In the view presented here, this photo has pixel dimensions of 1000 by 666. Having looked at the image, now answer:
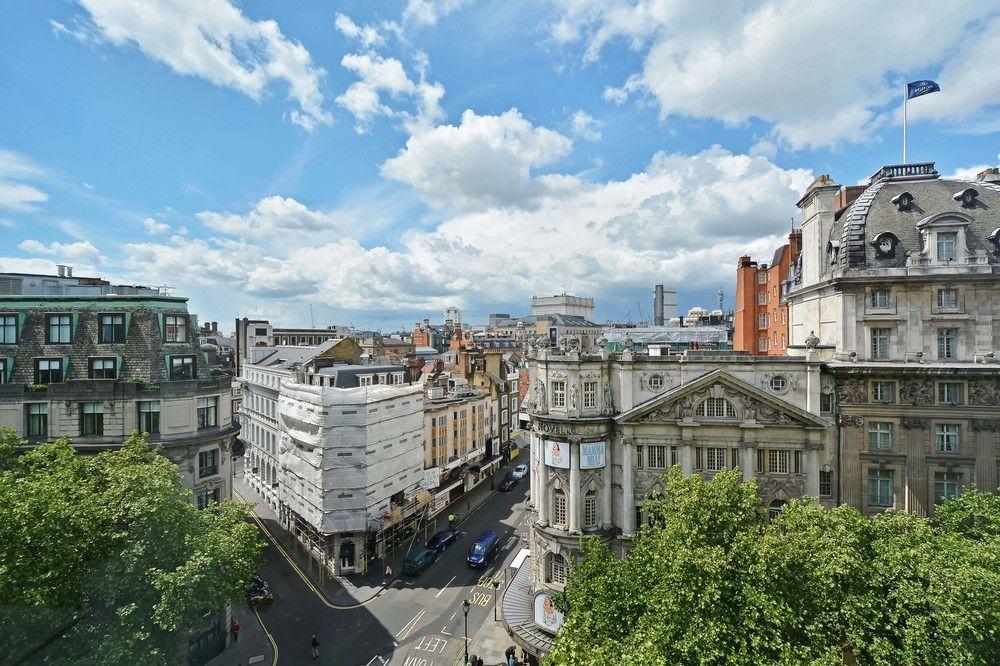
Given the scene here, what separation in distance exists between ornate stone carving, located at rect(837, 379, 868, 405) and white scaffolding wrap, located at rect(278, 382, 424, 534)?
39.7 metres

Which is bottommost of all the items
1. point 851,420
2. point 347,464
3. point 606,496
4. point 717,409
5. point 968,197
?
point 606,496

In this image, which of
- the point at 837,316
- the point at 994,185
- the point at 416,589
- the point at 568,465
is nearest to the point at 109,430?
the point at 416,589

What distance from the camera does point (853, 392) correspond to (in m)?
33.8

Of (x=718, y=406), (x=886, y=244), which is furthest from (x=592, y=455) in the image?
(x=886, y=244)

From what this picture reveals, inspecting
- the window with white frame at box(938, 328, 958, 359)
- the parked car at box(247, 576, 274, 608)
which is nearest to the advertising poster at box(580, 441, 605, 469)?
the window with white frame at box(938, 328, 958, 359)

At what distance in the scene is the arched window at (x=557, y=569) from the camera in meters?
37.2

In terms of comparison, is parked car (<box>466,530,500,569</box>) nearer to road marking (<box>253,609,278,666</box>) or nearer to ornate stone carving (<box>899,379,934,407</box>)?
road marking (<box>253,609,278,666</box>)

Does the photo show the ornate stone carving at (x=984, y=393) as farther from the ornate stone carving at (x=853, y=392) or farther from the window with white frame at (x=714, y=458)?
the window with white frame at (x=714, y=458)

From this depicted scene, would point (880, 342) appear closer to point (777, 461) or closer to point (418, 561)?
point (777, 461)

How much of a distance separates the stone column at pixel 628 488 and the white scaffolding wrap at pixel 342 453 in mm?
24794

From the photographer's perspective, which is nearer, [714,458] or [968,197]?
[968,197]

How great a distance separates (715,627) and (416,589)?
3181cm

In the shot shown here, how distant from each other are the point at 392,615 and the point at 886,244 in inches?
1876

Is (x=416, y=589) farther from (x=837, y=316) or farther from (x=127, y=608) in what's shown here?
(x=837, y=316)
